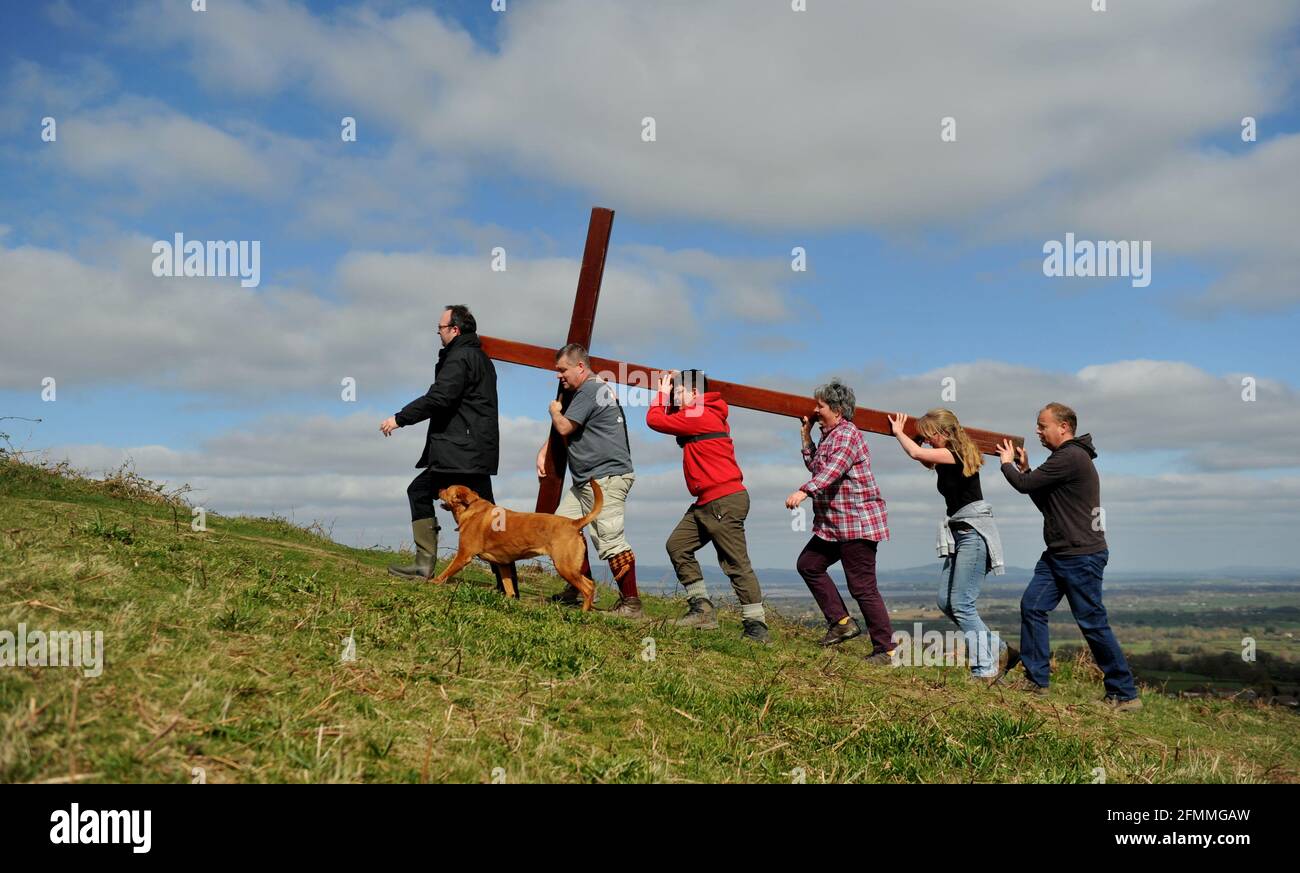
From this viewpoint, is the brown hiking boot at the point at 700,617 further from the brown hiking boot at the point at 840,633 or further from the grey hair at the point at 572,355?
the grey hair at the point at 572,355

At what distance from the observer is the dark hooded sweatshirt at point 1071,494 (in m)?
9.11

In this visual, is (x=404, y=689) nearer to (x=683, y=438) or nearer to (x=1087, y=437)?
(x=683, y=438)

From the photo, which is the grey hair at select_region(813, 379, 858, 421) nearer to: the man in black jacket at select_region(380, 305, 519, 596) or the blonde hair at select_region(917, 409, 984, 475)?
the blonde hair at select_region(917, 409, 984, 475)

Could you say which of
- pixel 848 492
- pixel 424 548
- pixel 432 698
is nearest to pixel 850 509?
pixel 848 492

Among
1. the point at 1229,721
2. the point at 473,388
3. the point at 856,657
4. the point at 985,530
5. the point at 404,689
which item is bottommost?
the point at 1229,721

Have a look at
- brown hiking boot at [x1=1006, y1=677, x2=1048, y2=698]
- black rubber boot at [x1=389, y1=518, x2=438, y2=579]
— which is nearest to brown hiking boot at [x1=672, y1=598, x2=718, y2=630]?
black rubber boot at [x1=389, y1=518, x2=438, y2=579]

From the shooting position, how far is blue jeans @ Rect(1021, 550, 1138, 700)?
9.11 meters

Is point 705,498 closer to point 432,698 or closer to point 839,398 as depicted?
point 839,398

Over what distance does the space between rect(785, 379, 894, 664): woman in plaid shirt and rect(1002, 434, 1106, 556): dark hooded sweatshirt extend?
1.52 meters

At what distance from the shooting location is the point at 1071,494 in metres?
9.17

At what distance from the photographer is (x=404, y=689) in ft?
16.9
